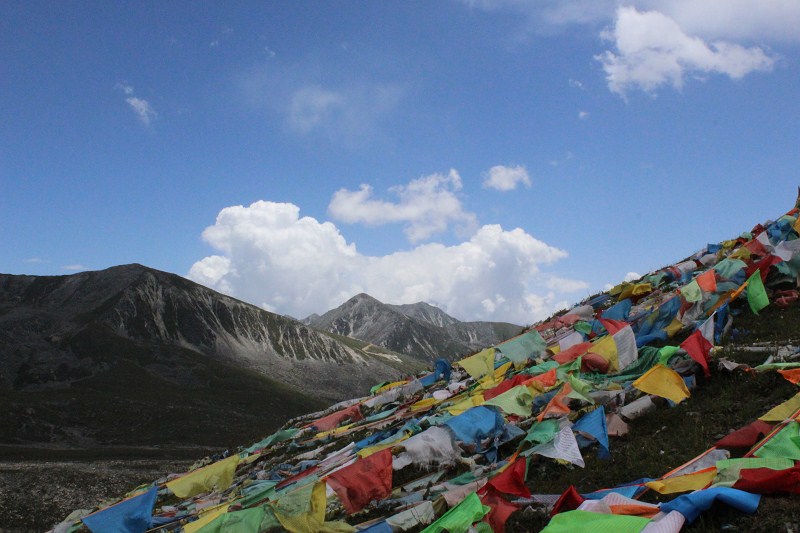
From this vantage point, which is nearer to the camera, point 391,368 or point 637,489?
point 637,489

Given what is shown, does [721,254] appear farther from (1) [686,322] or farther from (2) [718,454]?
(2) [718,454]

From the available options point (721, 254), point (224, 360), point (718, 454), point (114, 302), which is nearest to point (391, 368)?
point (224, 360)

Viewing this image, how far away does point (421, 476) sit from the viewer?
10648mm

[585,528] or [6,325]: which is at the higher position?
[6,325]

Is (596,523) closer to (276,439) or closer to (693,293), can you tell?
(693,293)

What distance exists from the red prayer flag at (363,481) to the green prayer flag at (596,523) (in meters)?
4.21

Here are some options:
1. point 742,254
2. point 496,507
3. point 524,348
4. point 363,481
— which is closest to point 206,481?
point 363,481

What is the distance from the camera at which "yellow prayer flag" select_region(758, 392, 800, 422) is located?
746 centimetres

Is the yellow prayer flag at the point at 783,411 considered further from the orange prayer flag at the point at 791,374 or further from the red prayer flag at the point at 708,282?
the red prayer flag at the point at 708,282

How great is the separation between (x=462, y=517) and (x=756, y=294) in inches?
438

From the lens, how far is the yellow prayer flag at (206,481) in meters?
13.1

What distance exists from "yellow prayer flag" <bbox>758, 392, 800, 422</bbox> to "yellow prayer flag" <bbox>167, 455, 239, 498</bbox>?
11.3m

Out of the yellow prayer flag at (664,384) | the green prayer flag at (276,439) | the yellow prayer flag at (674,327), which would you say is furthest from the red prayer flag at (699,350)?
the green prayer flag at (276,439)

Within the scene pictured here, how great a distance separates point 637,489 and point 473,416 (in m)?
4.61
